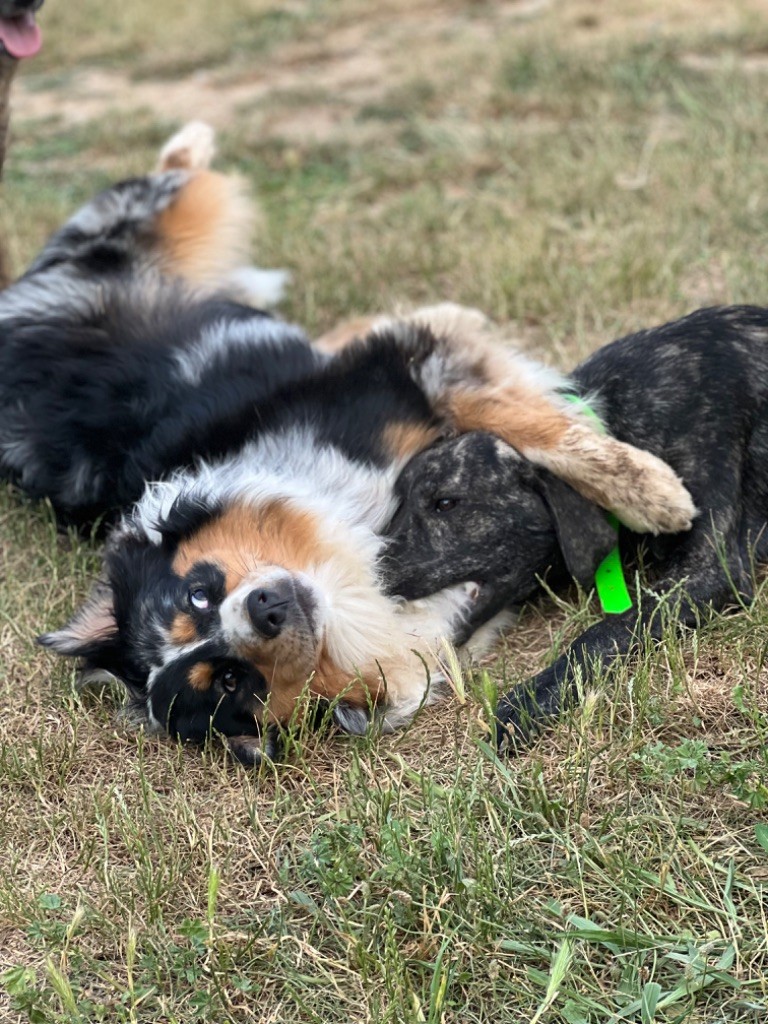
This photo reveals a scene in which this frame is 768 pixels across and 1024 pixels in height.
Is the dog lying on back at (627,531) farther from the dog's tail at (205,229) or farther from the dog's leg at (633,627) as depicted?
the dog's tail at (205,229)

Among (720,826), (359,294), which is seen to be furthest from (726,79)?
(720,826)

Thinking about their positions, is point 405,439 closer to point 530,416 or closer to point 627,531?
point 530,416

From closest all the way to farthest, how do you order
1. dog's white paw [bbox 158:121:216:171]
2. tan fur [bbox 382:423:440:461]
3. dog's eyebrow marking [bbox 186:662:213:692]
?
dog's eyebrow marking [bbox 186:662:213:692], tan fur [bbox 382:423:440:461], dog's white paw [bbox 158:121:216:171]

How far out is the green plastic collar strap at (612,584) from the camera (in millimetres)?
3461

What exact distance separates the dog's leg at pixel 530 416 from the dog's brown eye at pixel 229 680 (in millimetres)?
1202

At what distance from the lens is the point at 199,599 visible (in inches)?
132

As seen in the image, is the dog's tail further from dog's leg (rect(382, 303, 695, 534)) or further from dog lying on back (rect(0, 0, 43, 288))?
dog's leg (rect(382, 303, 695, 534))

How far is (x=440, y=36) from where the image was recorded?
10320 millimetres

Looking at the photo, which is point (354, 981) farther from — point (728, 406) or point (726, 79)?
point (726, 79)

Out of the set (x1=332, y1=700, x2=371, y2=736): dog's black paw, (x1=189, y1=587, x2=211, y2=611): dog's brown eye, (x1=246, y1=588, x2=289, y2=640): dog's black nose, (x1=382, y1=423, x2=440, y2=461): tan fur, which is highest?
(x1=382, y1=423, x2=440, y2=461): tan fur

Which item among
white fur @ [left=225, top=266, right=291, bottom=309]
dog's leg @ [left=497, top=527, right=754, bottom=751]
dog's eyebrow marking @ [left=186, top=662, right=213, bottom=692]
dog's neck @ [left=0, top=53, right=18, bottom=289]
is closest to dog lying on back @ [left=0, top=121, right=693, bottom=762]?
dog's eyebrow marking @ [left=186, top=662, right=213, bottom=692]

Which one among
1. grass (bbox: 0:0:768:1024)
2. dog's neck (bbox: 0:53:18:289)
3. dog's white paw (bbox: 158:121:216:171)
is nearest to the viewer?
grass (bbox: 0:0:768:1024)

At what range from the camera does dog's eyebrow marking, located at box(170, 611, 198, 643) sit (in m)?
3.31

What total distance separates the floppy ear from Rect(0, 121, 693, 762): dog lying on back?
0.19 ft
